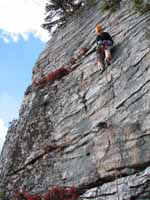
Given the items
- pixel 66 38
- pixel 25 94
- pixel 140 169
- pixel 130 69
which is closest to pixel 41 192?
pixel 140 169

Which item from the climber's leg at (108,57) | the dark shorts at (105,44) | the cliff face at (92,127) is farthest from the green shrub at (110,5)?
the climber's leg at (108,57)

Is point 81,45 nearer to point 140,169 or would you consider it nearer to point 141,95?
point 141,95

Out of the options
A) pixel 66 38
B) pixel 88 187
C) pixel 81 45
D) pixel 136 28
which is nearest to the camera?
pixel 88 187

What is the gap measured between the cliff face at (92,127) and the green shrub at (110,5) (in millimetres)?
391

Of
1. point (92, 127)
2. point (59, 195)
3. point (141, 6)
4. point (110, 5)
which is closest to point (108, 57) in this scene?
point (141, 6)

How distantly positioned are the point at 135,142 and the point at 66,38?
10706mm

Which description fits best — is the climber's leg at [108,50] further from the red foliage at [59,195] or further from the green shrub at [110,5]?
the red foliage at [59,195]

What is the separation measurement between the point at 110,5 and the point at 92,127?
7954mm

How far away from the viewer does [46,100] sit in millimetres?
19219

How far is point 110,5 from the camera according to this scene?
2108 centimetres

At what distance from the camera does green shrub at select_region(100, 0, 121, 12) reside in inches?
810

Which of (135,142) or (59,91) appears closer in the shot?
(135,142)

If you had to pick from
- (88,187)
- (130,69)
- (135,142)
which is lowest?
(88,187)

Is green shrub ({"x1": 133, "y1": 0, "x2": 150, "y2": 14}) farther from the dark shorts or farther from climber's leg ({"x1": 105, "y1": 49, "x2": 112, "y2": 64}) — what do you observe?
climber's leg ({"x1": 105, "y1": 49, "x2": 112, "y2": 64})
